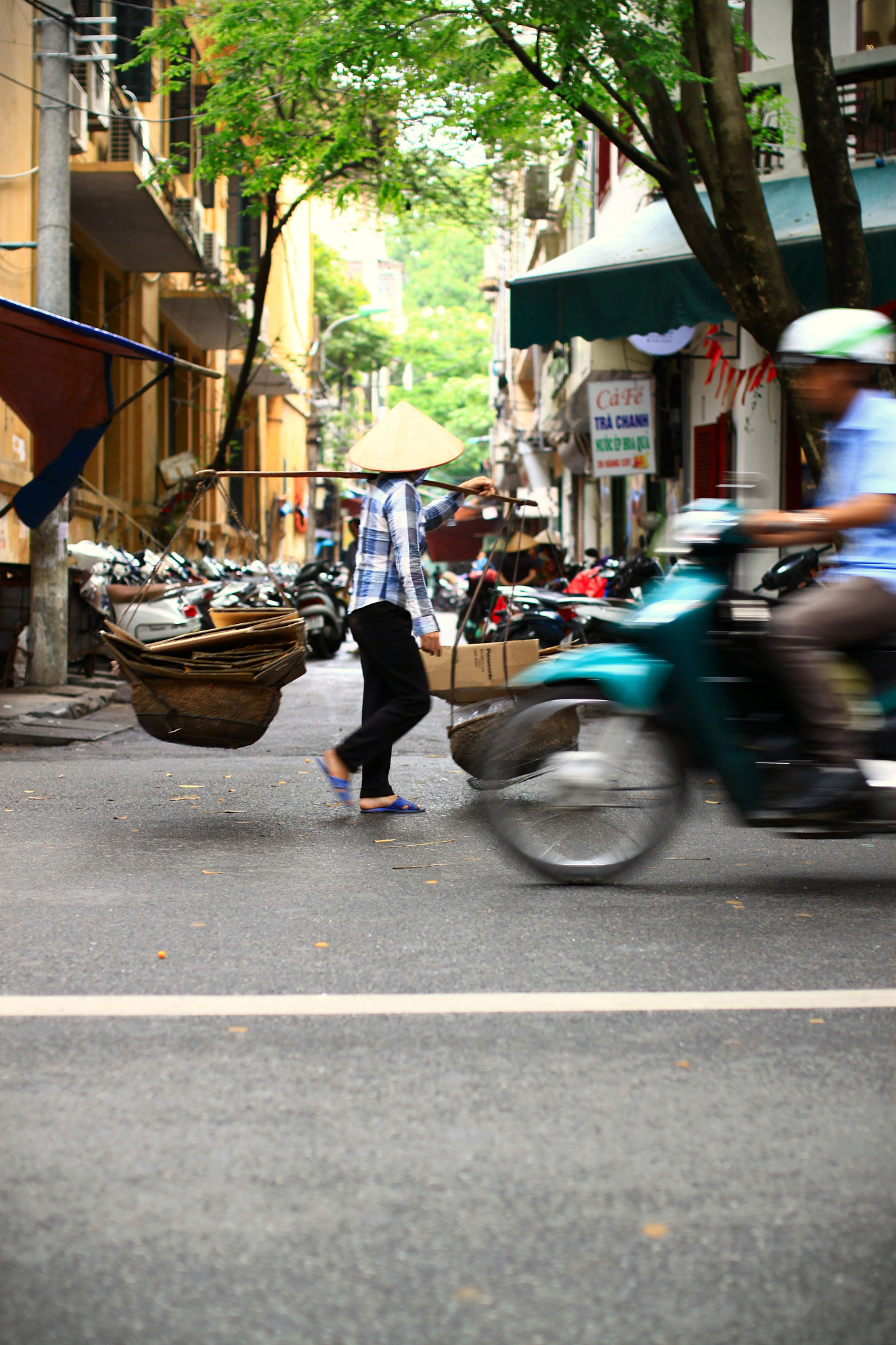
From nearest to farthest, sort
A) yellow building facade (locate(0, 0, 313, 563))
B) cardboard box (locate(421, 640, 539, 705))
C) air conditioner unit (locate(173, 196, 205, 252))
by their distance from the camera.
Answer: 1. cardboard box (locate(421, 640, 539, 705))
2. yellow building facade (locate(0, 0, 313, 563))
3. air conditioner unit (locate(173, 196, 205, 252))

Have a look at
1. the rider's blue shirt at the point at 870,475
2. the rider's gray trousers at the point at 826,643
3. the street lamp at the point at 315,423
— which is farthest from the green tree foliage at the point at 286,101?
the street lamp at the point at 315,423

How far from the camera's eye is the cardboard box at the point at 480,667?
23.9ft

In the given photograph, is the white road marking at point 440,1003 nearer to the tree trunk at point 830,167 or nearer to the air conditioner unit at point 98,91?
the tree trunk at point 830,167

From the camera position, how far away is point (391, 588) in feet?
20.8

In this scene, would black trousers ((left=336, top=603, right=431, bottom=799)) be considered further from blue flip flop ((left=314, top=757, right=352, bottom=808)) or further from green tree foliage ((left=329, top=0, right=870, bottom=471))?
green tree foliage ((left=329, top=0, right=870, bottom=471))

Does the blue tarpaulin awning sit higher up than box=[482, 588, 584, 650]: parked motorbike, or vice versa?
the blue tarpaulin awning

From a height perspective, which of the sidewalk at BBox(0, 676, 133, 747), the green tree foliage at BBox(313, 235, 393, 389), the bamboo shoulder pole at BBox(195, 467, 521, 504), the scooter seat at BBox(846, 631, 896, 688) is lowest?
the sidewalk at BBox(0, 676, 133, 747)

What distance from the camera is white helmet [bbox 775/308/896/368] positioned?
4.50 m

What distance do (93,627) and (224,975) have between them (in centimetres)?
1025

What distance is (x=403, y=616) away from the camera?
6.36 m

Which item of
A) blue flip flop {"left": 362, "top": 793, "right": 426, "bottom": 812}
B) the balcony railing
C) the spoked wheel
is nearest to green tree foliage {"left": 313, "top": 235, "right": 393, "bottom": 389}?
the balcony railing

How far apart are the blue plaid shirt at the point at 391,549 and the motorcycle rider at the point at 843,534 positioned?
2.06m

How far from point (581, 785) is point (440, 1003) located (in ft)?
4.36

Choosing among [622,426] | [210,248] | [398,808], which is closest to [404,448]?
[398,808]
